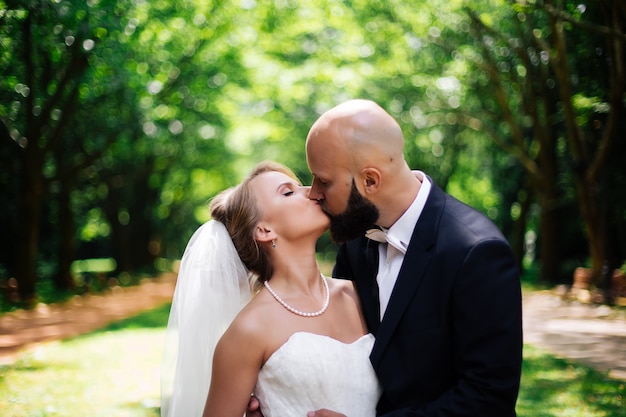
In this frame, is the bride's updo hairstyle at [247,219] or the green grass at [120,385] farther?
the green grass at [120,385]

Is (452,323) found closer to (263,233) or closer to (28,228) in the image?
(263,233)

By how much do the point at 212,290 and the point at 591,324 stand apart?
11.5 meters

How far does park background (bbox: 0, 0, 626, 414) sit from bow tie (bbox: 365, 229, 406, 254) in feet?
24.5

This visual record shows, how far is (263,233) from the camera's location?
3.59m

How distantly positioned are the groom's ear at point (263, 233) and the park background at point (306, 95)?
24.8 feet

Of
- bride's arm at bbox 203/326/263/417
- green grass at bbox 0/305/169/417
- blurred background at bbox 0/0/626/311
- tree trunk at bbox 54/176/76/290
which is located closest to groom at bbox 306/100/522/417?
bride's arm at bbox 203/326/263/417

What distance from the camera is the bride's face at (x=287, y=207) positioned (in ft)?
11.5

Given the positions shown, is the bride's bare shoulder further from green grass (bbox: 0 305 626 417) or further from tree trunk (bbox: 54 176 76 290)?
tree trunk (bbox: 54 176 76 290)

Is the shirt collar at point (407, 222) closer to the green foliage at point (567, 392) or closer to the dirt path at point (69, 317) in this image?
the green foliage at point (567, 392)

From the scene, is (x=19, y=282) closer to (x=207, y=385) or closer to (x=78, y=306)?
(x=78, y=306)

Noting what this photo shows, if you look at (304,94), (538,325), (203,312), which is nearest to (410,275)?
(203,312)

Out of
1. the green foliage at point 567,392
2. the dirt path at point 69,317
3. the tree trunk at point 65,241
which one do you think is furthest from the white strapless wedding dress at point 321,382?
the tree trunk at point 65,241

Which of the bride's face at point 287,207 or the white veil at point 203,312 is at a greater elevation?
the bride's face at point 287,207

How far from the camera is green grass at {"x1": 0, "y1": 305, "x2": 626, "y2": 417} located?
7719 mm
